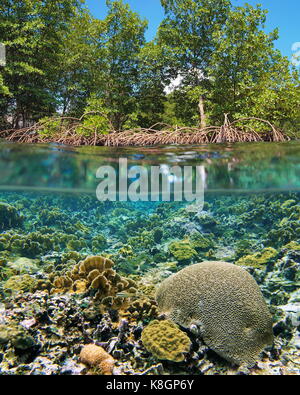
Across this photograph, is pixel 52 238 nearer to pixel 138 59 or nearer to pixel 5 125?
pixel 5 125

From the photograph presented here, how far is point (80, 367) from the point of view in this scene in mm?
5371

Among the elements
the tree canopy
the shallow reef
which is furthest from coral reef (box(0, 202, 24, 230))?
the tree canopy

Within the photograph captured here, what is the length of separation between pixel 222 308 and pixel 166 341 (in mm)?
1683

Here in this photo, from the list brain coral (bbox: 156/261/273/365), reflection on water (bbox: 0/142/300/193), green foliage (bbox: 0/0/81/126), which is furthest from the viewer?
green foliage (bbox: 0/0/81/126)

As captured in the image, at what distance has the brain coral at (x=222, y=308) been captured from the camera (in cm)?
598

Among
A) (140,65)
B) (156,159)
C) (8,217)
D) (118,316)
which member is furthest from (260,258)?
(140,65)

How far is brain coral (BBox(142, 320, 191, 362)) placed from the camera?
5391 mm

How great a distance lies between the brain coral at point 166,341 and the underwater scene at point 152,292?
2 cm

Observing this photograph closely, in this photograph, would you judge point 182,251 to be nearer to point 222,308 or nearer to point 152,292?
point 152,292

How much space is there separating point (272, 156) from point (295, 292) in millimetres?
4646

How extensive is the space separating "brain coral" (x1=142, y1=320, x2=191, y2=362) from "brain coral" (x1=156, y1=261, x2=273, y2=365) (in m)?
0.72

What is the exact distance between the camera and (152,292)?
26.3ft
